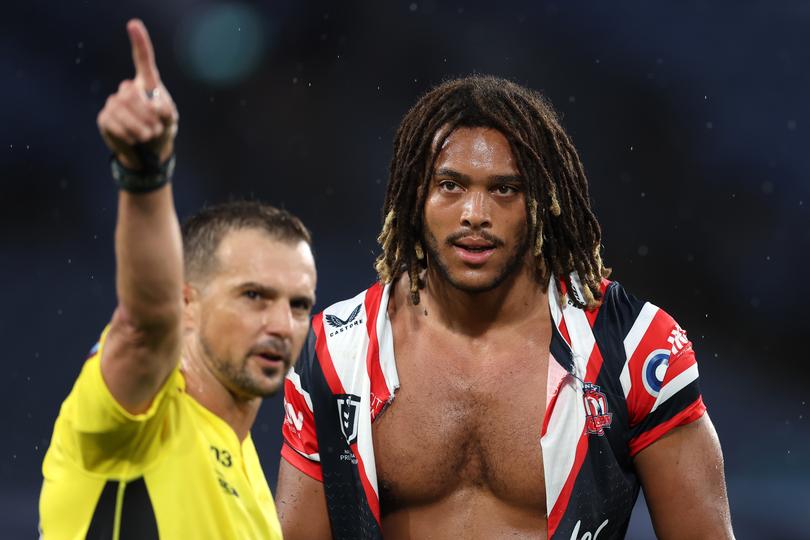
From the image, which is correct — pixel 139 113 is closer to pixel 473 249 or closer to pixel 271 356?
pixel 271 356

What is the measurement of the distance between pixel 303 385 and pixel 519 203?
0.81m

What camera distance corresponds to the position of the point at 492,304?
329cm

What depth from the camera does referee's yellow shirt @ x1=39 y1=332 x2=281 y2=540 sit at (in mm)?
1772

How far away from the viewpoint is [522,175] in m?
3.19

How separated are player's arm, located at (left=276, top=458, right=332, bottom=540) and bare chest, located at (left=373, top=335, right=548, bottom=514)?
0.21 m

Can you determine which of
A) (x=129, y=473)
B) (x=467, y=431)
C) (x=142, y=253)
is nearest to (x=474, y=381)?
(x=467, y=431)

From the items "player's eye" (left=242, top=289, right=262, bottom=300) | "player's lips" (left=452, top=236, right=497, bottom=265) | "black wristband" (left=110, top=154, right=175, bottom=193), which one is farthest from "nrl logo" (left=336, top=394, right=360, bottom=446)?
"black wristband" (left=110, top=154, right=175, bottom=193)

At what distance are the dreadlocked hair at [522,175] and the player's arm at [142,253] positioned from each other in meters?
1.62

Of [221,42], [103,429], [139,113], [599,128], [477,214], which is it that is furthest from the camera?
[599,128]

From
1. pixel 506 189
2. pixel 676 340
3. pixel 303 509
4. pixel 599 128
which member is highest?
pixel 599 128

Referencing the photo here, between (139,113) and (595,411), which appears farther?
(595,411)

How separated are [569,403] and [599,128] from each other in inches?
104

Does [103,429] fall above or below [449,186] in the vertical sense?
below

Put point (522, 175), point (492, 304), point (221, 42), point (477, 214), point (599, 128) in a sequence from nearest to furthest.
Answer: point (477, 214) → point (522, 175) → point (492, 304) → point (221, 42) → point (599, 128)
